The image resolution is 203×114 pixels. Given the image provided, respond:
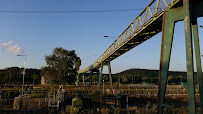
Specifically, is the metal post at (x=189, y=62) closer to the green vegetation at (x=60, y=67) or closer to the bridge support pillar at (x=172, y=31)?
the bridge support pillar at (x=172, y=31)

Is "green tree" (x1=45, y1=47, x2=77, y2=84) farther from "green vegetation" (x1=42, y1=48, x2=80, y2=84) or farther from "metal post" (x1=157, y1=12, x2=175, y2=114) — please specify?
→ "metal post" (x1=157, y1=12, x2=175, y2=114)

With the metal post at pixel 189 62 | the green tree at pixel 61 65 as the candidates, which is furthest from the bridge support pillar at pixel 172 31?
the green tree at pixel 61 65

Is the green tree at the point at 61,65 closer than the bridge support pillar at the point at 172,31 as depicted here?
No

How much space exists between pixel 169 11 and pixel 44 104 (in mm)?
14288

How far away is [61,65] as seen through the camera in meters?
47.8

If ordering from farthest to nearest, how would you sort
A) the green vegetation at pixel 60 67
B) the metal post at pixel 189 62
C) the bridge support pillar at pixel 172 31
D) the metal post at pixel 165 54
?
the green vegetation at pixel 60 67, the metal post at pixel 165 54, the bridge support pillar at pixel 172 31, the metal post at pixel 189 62

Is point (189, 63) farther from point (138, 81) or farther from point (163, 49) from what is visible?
point (138, 81)

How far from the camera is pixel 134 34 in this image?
16.4m

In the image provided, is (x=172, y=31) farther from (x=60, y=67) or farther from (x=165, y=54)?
(x=60, y=67)

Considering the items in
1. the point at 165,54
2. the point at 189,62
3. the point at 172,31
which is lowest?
the point at 189,62

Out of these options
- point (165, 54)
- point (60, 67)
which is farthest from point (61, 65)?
point (165, 54)

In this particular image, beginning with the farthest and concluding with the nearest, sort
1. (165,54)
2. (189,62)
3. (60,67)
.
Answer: (60,67)
(165,54)
(189,62)

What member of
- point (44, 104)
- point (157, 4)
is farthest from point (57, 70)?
point (157, 4)

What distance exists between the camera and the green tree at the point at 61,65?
47.1 meters
